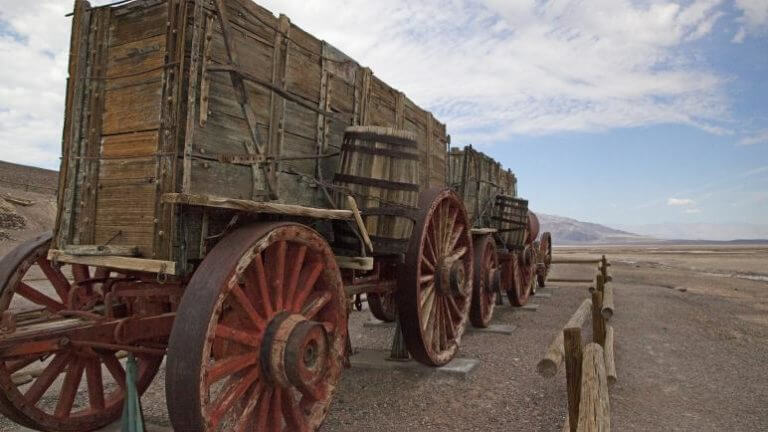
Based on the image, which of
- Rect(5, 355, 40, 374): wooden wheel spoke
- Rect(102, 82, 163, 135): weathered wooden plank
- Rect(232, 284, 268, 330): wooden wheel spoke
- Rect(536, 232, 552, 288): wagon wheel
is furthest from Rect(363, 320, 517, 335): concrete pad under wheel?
Rect(536, 232, 552, 288): wagon wheel

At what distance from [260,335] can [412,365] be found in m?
3.00

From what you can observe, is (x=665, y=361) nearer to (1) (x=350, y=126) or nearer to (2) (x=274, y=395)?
(1) (x=350, y=126)

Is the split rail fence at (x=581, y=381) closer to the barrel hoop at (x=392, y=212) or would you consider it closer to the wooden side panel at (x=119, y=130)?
the barrel hoop at (x=392, y=212)

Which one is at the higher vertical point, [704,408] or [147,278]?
[147,278]

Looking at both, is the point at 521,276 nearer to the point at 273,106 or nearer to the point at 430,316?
the point at 430,316

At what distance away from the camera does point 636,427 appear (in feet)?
13.2

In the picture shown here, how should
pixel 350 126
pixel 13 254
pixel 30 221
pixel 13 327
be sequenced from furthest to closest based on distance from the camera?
pixel 30 221
pixel 350 126
pixel 13 254
pixel 13 327

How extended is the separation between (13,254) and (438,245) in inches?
145

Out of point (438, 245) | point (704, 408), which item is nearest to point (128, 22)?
point (438, 245)

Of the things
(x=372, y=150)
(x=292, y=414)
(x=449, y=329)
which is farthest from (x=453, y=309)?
(x=292, y=414)

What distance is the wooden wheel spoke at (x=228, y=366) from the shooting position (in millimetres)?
2518

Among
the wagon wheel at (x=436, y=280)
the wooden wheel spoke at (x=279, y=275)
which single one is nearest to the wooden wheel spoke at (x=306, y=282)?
the wooden wheel spoke at (x=279, y=275)

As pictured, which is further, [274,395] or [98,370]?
[98,370]

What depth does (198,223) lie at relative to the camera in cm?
304
